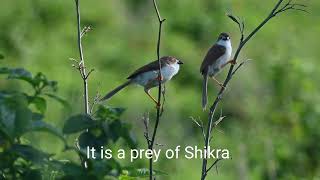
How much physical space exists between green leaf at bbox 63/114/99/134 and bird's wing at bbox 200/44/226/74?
113 inches

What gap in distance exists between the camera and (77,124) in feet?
7.45

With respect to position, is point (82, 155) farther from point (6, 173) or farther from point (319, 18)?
point (319, 18)

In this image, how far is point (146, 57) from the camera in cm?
1752

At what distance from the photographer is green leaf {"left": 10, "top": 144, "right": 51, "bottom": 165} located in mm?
2156

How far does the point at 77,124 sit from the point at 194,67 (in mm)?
14205

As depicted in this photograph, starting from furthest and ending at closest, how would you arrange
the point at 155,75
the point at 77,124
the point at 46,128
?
1. the point at 155,75
2. the point at 77,124
3. the point at 46,128

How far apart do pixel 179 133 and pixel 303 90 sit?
1746 mm

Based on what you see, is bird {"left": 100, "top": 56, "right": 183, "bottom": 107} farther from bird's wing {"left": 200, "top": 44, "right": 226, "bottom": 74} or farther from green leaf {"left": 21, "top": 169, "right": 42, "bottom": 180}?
green leaf {"left": 21, "top": 169, "right": 42, "bottom": 180}

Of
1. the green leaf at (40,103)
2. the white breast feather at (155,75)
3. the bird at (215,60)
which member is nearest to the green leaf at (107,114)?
the green leaf at (40,103)

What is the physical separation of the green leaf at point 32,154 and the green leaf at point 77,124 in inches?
4.0

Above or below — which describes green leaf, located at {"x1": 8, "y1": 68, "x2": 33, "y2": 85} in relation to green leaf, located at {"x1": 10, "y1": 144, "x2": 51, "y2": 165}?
above

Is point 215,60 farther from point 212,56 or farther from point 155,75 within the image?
point 155,75

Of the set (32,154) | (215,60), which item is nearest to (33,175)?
(32,154)

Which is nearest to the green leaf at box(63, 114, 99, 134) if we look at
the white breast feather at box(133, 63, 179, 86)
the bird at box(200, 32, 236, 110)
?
the white breast feather at box(133, 63, 179, 86)
